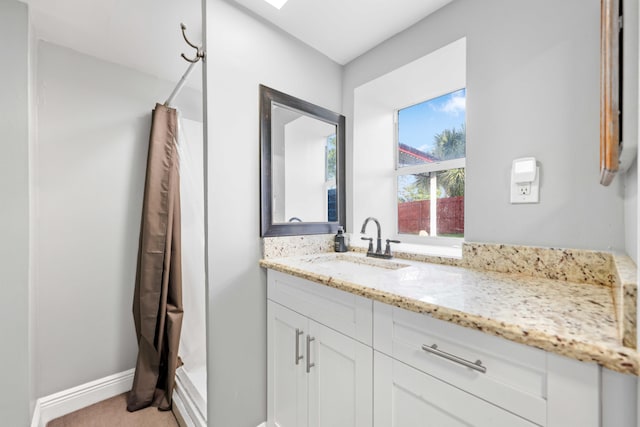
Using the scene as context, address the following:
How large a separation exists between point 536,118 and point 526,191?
30 centimetres

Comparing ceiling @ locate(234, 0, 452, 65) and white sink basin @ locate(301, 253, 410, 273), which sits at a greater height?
ceiling @ locate(234, 0, 452, 65)

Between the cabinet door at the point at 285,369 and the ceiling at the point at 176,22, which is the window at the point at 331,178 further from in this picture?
the cabinet door at the point at 285,369

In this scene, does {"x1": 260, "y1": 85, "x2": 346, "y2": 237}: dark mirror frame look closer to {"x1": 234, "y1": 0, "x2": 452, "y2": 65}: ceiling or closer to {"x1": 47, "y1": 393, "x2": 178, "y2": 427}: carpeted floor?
{"x1": 234, "y1": 0, "x2": 452, "y2": 65}: ceiling

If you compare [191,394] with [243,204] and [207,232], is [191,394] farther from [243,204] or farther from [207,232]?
[243,204]

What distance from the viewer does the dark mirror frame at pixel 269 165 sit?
4.45 feet

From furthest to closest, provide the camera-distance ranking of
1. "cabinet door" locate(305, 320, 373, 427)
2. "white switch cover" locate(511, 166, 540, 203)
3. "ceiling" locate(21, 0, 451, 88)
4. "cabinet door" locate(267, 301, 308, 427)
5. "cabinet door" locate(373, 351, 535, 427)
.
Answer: "ceiling" locate(21, 0, 451, 88), "cabinet door" locate(267, 301, 308, 427), "white switch cover" locate(511, 166, 540, 203), "cabinet door" locate(305, 320, 373, 427), "cabinet door" locate(373, 351, 535, 427)

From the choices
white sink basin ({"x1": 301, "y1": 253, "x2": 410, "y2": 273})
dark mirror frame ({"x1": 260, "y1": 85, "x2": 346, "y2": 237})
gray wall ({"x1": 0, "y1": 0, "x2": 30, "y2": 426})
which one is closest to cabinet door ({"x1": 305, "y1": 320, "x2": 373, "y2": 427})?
white sink basin ({"x1": 301, "y1": 253, "x2": 410, "y2": 273})

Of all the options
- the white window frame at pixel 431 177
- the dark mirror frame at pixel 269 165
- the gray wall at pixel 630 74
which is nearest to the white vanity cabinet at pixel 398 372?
the dark mirror frame at pixel 269 165

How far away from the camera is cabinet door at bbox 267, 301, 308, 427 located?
1152 mm

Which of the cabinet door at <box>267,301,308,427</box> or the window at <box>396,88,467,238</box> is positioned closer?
the cabinet door at <box>267,301,308,427</box>

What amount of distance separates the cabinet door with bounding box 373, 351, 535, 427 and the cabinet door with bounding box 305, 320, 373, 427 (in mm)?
47

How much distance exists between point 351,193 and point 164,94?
1.66m

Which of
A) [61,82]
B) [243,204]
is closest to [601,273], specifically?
[243,204]

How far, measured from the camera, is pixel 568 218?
3.16ft
